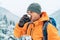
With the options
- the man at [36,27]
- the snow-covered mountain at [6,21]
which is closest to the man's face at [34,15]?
the man at [36,27]

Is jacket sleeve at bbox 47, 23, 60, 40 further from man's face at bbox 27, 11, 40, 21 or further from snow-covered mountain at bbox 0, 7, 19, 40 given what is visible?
snow-covered mountain at bbox 0, 7, 19, 40

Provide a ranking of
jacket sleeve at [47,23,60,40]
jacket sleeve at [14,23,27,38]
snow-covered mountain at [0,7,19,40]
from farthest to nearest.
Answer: snow-covered mountain at [0,7,19,40], jacket sleeve at [14,23,27,38], jacket sleeve at [47,23,60,40]

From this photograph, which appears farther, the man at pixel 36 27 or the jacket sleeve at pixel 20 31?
the jacket sleeve at pixel 20 31

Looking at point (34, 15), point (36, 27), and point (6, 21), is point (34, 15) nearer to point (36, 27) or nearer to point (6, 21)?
point (36, 27)

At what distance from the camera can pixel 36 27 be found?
4.99ft

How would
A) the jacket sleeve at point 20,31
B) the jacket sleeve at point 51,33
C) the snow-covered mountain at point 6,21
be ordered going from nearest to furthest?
the jacket sleeve at point 51,33 < the jacket sleeve at point 20,31 < the snow-covered mountain at point 6,21

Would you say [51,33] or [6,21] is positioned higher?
[6,21]

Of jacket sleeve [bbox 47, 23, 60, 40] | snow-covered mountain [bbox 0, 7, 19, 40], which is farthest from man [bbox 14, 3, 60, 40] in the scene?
snow-covered mountain [bbox 0, 7, 19, 40]

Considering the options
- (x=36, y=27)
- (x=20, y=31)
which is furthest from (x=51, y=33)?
(x=20, y=31)

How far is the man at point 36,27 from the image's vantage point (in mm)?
1468

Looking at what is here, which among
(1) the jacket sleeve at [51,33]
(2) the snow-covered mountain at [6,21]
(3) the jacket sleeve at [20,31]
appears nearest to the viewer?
(1) the jacket sleeve at [51,33]

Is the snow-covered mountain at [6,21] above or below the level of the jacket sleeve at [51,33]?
above

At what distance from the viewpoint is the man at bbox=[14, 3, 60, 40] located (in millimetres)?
1468

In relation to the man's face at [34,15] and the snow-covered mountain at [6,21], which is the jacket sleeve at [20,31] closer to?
the man's face at [34,15]
